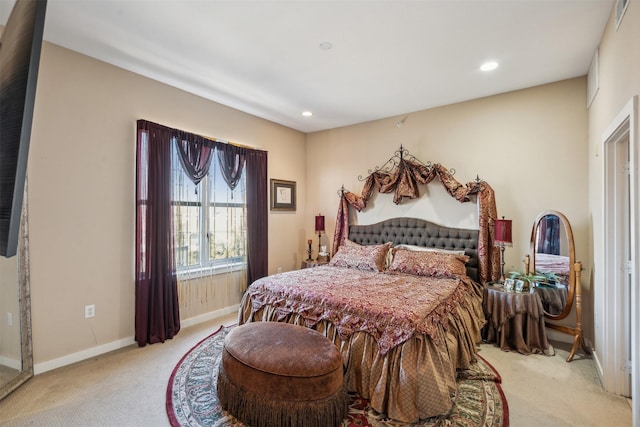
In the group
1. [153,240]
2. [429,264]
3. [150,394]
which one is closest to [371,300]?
[429,264]

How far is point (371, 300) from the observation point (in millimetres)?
2512

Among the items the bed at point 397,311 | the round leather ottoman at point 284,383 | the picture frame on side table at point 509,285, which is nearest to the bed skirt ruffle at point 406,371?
the bed at point 397,311

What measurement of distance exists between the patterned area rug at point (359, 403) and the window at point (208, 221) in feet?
4.61

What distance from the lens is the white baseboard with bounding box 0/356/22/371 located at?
2436 mm

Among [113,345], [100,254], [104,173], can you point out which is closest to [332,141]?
[104,173]

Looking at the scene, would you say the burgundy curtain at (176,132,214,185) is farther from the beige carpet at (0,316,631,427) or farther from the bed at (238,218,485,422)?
the beige carpet at (0,316,631,427)

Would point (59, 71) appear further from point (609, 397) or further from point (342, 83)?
point (609, 397)

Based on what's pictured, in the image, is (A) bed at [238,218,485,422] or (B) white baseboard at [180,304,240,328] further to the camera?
(B) white baseboard at [180,304,240,328]

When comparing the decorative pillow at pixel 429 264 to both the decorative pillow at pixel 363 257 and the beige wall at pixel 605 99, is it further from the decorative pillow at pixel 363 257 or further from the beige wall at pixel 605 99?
the beige wall at pixel 605 99

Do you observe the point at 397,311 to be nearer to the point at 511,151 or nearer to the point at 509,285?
the point at 509,285

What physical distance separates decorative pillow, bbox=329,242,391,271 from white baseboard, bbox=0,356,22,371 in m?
3.20

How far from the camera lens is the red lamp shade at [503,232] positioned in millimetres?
3354

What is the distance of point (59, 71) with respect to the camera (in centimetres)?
276

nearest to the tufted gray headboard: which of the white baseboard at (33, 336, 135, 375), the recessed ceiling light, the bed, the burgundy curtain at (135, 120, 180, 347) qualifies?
the bed
